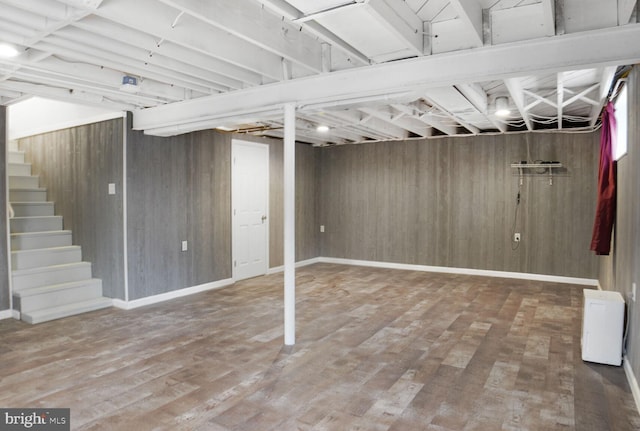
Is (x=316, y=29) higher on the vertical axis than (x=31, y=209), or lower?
higher

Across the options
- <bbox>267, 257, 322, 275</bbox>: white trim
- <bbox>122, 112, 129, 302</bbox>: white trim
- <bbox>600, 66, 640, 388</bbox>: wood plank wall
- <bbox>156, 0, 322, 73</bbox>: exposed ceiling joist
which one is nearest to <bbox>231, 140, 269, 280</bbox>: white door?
<bbox>267, 257, 322, 275</bbox>: white trim

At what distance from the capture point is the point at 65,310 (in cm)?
460

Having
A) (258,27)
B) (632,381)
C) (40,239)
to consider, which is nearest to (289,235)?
(258,27)

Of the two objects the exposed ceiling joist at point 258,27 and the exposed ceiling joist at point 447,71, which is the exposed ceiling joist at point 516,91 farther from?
the exposed ceiling joist at point 258,27

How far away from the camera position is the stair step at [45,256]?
4793mm

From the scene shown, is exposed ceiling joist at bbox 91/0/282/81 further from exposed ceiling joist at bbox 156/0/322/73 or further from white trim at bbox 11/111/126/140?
white trim at bbox 11/111/126/140

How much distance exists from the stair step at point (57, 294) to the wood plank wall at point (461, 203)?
14.8 feet

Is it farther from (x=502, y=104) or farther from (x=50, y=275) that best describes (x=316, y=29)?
(x=50, y=275)

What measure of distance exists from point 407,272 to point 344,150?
2.70 meters

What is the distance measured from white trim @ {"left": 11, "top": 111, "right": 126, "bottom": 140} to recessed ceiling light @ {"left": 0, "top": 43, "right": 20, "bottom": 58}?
1883 millimetres

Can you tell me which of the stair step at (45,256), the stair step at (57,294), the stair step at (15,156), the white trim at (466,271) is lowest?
the white trim at (466,271)

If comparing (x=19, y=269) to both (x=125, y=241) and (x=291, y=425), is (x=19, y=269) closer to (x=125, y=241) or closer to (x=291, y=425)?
(x=125, y=241)

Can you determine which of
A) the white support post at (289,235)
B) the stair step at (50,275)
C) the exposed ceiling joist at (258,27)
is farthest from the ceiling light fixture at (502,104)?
the stair step at (50,275)

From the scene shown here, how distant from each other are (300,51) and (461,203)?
4.74m
